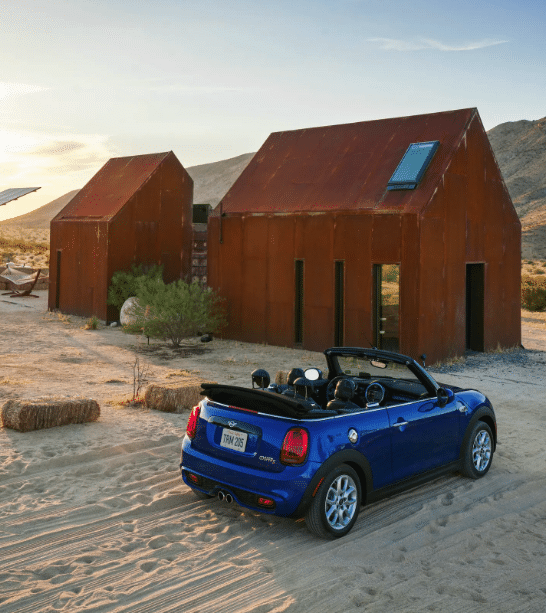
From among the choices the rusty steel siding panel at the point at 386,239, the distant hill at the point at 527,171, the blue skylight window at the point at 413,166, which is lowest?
the rusty steel siding panel at the point at 386,239

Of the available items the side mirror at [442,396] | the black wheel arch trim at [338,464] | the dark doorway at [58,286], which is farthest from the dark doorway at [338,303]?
the dark doorway at [58,286]

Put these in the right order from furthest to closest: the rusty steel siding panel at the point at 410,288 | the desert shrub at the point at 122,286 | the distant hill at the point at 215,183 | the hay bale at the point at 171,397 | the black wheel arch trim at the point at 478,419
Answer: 1. the distant hill at the point at 215,183
2. the desert shrub at the point at 122,286
3. the rusty steel siding panel at the point at 410,288
4. the hay bale at the point at 171,397
5. the black wheel arch trim at the point at 478,419

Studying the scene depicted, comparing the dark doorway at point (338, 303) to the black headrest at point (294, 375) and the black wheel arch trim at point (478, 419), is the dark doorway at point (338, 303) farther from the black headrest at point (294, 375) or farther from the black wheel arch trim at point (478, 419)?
the black headrest at point (294, 375)

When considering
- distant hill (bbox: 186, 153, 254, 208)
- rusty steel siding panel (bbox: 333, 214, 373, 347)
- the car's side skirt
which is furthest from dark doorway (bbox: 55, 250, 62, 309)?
distant hill (bbox: 186, 153, 254, 208)

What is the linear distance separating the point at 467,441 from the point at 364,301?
924cm

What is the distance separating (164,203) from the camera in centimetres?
2503

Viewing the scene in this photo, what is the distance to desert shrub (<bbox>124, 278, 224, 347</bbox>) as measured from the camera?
1844 centimetres

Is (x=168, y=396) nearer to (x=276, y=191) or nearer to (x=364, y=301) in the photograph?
(x=364, y=301)

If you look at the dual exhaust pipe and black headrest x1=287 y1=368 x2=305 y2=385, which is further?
black headrest x1=287 y1=368 x2=305 y2=385

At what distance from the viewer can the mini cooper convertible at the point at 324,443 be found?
5.92 metres

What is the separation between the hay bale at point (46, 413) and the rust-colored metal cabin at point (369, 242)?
24.3 feet

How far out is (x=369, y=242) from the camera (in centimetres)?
1655

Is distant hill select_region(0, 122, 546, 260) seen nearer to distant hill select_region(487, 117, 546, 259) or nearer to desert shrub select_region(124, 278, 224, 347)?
distant hill select_region(487, 117, 546, 259)

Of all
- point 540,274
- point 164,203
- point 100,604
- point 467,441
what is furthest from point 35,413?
point 540,274
